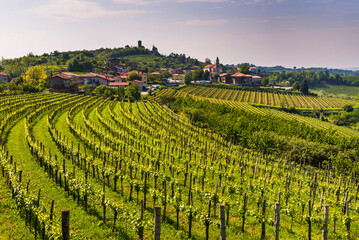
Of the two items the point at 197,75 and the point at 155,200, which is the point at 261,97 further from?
the point at 155,200

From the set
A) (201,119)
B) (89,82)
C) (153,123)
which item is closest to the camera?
(153,123)

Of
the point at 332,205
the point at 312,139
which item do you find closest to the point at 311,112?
the point at 312,139

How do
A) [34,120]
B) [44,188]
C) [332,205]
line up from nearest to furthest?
[44,188] → [332,205] → [34,120]

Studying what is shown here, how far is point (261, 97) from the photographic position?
13675 cm

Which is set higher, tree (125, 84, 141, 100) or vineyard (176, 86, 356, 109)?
tree (125, 84, 141, 100)

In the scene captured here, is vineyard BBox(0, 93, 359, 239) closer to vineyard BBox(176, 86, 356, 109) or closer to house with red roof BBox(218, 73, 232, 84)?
vineyard BBox(176, 86, 356, 109)

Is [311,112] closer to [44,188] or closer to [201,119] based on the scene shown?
[201,119]

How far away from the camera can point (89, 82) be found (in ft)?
432

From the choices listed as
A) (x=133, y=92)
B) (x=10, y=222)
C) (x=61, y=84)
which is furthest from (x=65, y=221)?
(x=61, y=84)

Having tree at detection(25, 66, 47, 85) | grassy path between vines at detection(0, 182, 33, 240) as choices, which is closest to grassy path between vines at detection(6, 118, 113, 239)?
grassy path between vines at detection(0, 182, 33, 240)

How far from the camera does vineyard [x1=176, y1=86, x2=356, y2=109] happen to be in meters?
126

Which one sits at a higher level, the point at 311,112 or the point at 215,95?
the point at 215,95

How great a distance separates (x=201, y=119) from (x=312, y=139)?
1055 inches

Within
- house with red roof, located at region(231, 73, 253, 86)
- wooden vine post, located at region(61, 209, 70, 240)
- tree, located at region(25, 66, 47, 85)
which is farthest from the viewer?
house with red roof, located at region(231, 73, 253, 86)
